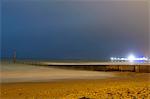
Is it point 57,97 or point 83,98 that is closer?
point 83,98

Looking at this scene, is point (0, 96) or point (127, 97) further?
point (0, 96)

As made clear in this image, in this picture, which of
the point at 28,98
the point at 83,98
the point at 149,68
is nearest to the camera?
the point at 83,98

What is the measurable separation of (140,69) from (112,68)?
495cm

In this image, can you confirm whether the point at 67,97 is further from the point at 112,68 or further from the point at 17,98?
the point at 112,68

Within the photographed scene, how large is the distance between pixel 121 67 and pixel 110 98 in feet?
130

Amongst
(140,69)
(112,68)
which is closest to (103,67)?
(112,68)

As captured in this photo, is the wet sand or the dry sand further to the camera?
the wet sand

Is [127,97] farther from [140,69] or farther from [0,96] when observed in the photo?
[140,69]

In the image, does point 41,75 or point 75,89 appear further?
point 41,75

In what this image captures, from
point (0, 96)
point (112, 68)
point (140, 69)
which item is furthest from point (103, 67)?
point (0, 96)

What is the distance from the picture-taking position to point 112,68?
52.0 metres

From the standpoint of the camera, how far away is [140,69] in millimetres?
48312

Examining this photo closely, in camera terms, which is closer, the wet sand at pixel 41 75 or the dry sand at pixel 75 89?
the dry sand at pixel 75 89

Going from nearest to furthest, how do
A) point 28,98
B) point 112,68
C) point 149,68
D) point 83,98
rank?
point 83,98, point 28,98, point 149,68, point 112,68
